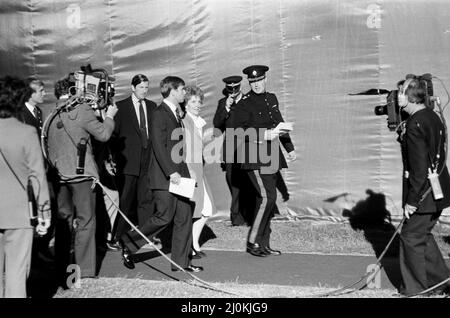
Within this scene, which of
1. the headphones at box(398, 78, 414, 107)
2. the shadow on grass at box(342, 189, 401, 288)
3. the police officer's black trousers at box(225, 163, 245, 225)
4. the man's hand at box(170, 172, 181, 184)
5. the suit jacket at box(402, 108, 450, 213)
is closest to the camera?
the suit jacket at box(402, 108, 450, 213)

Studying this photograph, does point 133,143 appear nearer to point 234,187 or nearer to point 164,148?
point 234,187

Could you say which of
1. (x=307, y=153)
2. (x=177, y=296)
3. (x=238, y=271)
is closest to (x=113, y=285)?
(x=177, y=296)

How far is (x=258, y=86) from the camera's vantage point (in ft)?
27.8

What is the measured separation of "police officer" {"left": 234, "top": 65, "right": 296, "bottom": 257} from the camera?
8273 millimetres

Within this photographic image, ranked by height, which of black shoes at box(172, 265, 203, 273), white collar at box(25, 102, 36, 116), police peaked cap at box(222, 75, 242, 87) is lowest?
black shoes at box(172, 265, 203, 273)

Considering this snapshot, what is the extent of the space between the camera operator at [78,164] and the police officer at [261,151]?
A: 1.81 metres

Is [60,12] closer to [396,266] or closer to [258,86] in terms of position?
[258,86]

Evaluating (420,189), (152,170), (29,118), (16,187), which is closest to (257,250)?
(152,170)

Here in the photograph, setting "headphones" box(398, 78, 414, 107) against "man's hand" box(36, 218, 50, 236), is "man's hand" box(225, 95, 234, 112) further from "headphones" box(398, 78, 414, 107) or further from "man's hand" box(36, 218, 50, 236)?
"man's hand" box(36, 218, 50, 236)

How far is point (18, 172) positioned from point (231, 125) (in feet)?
14.2

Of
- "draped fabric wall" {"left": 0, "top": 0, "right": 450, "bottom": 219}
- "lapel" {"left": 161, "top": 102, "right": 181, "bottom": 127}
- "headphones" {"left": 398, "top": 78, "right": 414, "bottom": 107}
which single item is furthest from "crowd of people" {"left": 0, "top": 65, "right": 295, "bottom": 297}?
"headphones" {"left": 398, "top": 78, "right": 414, "bottom": 107}

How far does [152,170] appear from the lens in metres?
7.44

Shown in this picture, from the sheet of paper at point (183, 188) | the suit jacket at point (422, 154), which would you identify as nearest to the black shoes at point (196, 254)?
the sheet of paper at point (183, 188)

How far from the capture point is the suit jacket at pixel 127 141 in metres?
9.02
